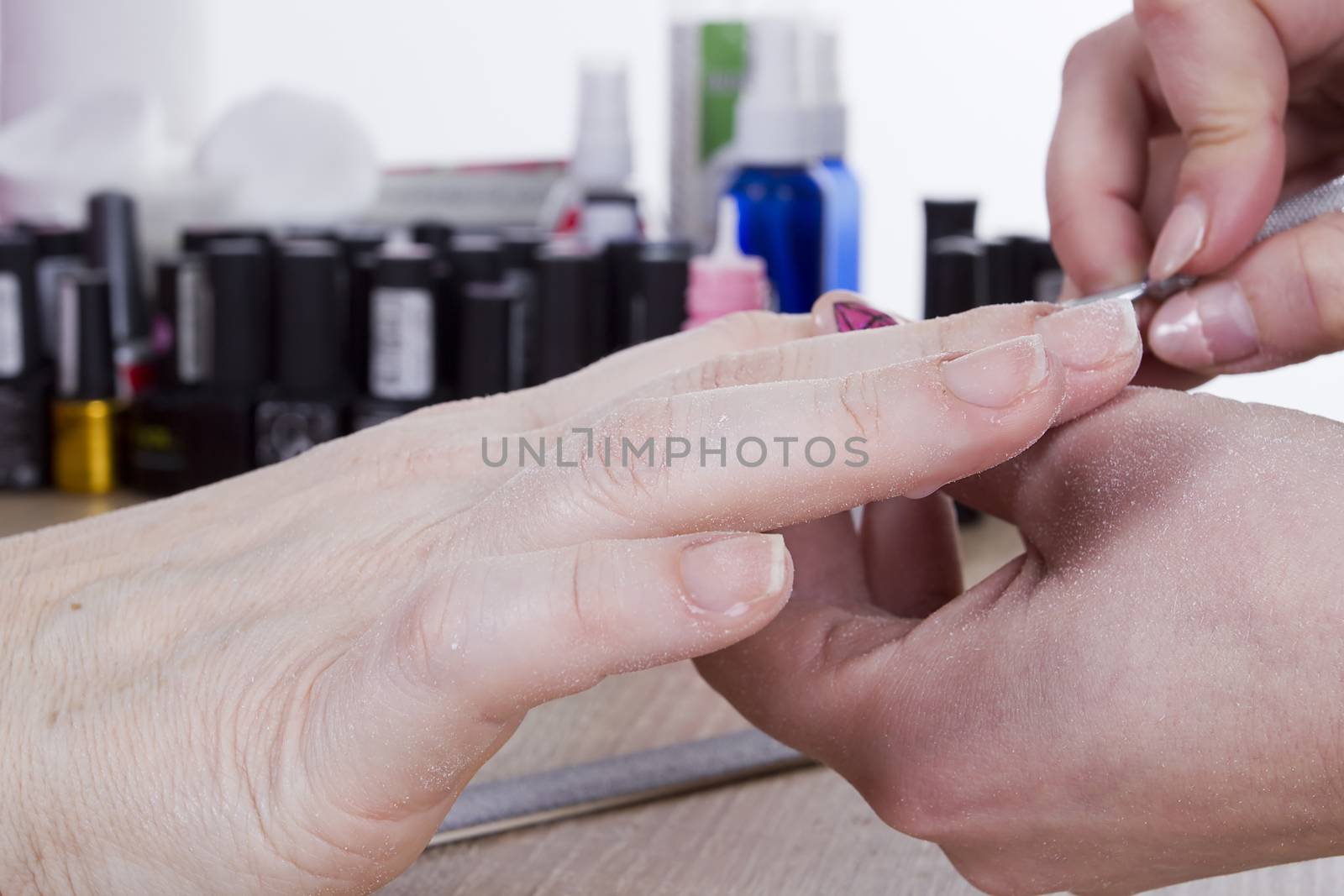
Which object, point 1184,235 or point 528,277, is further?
point 528,277

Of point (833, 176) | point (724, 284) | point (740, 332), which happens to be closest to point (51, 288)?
point (724, 284)

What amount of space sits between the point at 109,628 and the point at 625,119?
1.03 m

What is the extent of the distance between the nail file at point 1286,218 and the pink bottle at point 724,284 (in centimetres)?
40

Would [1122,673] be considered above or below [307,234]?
below

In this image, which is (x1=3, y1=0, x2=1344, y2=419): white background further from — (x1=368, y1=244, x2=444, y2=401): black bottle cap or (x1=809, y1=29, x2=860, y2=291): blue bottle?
(x1=368, y1=244, x2=444, y2=401): black bottle cap

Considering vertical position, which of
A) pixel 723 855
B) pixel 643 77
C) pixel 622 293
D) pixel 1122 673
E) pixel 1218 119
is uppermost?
pixel 643 77

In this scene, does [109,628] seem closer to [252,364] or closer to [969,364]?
[969,364]

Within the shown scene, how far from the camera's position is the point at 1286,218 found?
2.32 ft

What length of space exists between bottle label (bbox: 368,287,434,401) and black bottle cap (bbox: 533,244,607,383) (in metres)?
0.10

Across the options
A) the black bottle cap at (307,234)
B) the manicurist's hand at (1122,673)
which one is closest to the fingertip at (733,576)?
the manicurist's hand at (1122,673)

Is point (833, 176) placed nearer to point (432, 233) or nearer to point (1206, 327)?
point (432, 233)

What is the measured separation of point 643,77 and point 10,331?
3.03 ft

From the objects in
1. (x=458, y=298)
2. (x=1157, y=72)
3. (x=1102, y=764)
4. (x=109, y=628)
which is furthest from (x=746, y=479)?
(x=458, y=298)

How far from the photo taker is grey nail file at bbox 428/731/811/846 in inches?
22.8
